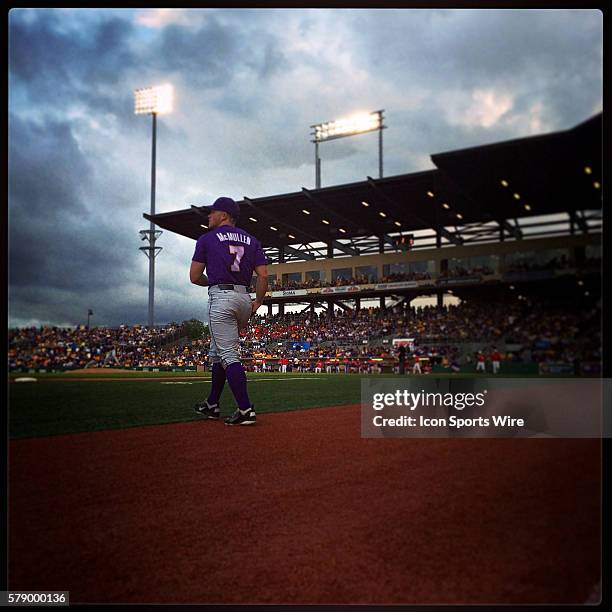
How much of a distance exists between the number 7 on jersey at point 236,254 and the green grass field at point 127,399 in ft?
2.38

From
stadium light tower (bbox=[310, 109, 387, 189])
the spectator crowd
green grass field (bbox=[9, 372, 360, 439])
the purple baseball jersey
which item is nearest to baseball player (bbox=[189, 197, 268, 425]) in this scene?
the purple baseball jersey

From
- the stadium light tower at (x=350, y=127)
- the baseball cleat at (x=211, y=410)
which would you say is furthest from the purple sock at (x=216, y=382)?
the stadium light tower at (x=350, y=127)

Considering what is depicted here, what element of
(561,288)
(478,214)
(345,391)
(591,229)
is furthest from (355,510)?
(345,391)

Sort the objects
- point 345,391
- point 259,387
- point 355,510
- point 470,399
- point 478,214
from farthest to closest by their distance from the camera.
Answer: point 345,391 → point 259,387 → point 478,214 → point 470,399 → point 355,510

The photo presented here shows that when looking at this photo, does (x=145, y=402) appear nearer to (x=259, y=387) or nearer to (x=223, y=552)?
(x=259, y=387)

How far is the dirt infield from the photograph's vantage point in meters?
0.92

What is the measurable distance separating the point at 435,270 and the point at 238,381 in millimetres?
1106

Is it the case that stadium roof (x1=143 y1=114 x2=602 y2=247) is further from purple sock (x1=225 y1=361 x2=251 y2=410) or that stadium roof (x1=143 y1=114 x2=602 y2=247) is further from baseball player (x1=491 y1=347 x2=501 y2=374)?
purple sock (x1=225 y1=361 x2=251 y2=410)

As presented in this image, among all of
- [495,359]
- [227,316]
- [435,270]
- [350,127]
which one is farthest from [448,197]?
[227,316]

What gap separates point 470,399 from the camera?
145 centimetres

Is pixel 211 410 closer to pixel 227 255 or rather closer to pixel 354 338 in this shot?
pixel 227 255

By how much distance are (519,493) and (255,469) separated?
0.81 m

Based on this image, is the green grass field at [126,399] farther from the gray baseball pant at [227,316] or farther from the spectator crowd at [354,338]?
the gray baseball pant at [227,316]

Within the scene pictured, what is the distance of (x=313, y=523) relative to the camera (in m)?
1.10
